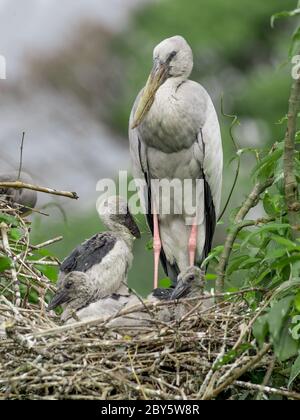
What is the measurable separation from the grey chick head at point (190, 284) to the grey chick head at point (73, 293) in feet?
1.45

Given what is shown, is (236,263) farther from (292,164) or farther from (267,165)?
(292,164)

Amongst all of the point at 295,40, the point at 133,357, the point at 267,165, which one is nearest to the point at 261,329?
the point at 133,357

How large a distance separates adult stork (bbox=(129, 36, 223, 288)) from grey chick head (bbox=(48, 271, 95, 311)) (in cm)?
147

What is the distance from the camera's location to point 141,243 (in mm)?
17906

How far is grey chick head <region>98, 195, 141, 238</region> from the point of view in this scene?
674 centimetres

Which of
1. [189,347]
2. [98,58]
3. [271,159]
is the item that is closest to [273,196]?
[271,159]

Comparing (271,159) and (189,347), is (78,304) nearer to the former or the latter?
(189,347)

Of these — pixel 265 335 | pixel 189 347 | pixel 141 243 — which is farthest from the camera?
pixel 141 243

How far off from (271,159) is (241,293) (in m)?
0.61

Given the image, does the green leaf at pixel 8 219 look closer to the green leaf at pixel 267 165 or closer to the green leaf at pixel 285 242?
the green leaf at pixel 267 165

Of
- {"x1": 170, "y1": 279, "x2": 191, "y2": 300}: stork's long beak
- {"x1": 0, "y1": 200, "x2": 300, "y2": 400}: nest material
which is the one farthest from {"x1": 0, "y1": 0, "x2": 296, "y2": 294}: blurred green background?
{"x1": 0, "y1": 200, "x2": 300, "y2": 400}: nest material

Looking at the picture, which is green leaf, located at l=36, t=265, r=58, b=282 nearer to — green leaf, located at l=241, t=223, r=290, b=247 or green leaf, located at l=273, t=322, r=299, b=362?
green leaf, located at l=241, t=223, r=290, b=247

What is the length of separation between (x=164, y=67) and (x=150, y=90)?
0.18 m
